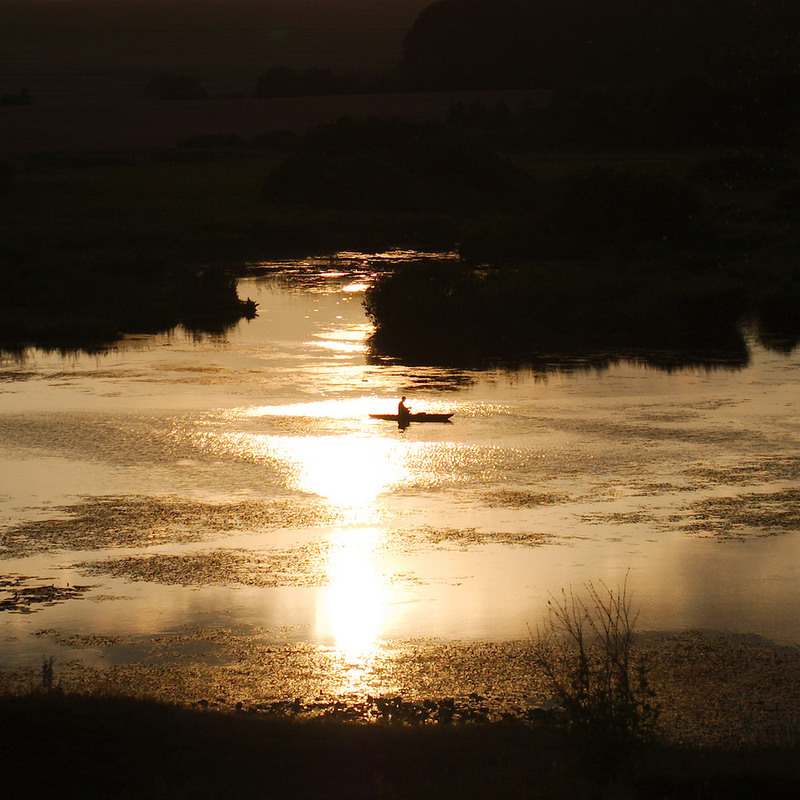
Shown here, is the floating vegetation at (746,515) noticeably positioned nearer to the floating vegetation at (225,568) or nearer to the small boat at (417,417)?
the floating vegetation at (225,568)

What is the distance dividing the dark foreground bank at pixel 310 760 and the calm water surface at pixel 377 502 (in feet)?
6.55

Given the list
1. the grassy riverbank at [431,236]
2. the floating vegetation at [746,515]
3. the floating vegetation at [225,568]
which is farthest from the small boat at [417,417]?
the grassy riverbank at [431,236]

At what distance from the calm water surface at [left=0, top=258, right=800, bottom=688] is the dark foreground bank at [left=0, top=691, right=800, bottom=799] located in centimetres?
200

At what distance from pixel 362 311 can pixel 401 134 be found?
24159 millimetres

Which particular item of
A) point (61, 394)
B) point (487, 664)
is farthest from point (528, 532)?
point (61, 394)

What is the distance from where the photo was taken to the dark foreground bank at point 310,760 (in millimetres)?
7594

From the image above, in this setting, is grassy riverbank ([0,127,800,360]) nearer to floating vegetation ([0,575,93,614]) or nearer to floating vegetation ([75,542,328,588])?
floating vegetation ([75,542,328,588])

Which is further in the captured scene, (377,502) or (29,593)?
(377,502)

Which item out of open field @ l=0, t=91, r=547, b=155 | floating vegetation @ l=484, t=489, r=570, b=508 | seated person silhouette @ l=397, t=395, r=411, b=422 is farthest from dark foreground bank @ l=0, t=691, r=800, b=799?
open field @ l=0, t=91, r=547, b=155

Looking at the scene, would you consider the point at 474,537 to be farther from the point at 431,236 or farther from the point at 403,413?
the point at 431,236

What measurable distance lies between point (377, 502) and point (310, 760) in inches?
290

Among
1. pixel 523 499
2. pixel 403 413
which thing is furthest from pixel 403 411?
pixel 523 499

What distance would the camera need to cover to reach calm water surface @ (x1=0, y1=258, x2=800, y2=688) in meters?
11.6

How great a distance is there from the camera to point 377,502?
15445mm
